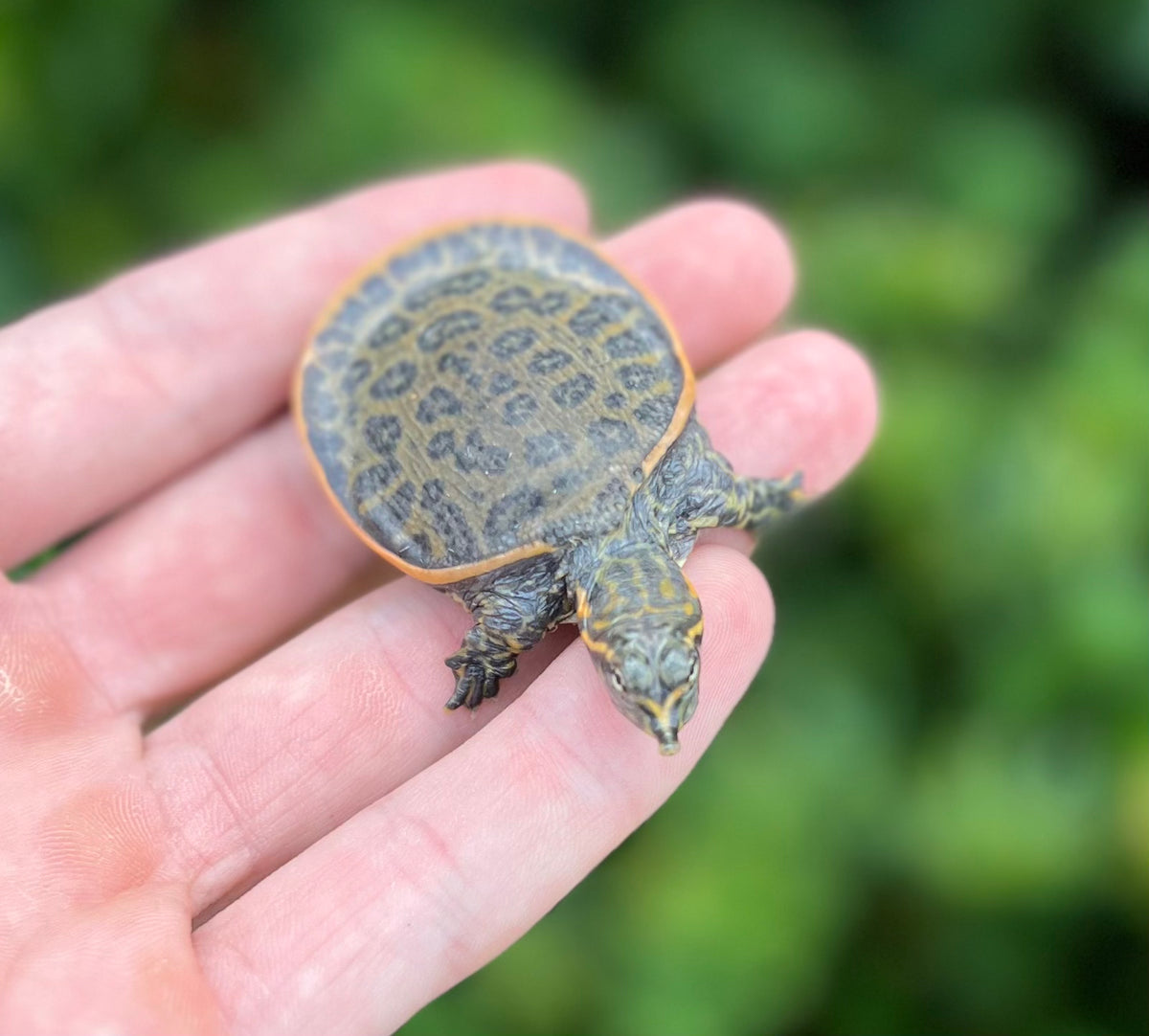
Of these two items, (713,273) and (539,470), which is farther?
(713,273)

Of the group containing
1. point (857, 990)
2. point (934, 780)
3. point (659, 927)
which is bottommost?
point (857, 990)

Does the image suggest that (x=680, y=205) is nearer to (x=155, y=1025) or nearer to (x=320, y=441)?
(x=320, y=441)

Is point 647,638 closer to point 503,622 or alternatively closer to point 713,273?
point 503,622

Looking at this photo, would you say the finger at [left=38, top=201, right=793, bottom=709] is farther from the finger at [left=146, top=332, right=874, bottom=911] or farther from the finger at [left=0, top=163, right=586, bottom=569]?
the finger at [left=146, top=332, right=874, bottom=911]

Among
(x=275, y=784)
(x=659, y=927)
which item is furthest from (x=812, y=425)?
(x=275, y=784)

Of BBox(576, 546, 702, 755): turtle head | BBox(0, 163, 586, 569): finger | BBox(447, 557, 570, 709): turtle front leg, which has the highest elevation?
BBox(0, 163, 586, 569): finger

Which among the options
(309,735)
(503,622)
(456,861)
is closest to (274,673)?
(309,735)

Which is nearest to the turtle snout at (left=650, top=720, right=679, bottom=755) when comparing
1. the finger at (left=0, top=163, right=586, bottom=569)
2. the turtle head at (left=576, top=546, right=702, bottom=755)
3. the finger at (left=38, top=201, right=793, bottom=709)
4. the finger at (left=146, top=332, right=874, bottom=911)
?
the turtle head at (left=576, top=546, right=702, bottom=755)
